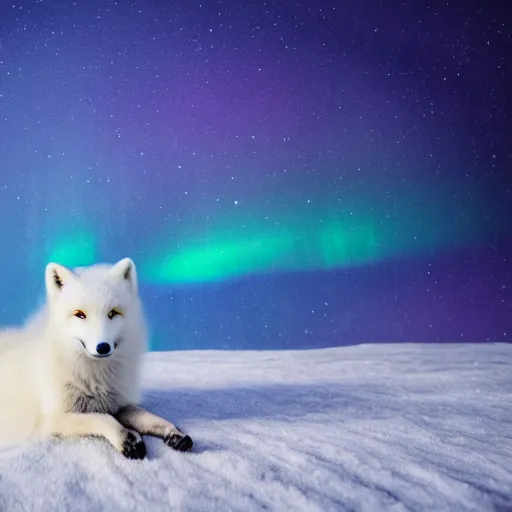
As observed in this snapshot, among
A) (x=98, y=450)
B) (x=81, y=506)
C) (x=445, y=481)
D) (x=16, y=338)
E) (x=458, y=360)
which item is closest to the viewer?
(x=81, y=506)

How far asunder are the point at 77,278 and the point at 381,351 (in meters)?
4.31

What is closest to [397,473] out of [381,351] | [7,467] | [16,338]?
[7,467]

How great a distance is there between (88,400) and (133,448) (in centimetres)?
49

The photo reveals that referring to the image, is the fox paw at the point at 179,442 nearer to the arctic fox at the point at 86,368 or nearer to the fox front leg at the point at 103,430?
the arctic fox at the point at 86,368

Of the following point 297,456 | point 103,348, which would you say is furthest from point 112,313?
point 297,456

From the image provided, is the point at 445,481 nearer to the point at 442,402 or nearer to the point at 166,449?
the point at 166,449

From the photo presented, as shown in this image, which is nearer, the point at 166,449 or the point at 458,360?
the point at 166,449

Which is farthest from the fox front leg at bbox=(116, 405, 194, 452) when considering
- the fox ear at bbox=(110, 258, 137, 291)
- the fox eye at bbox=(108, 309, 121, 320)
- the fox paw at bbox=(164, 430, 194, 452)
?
the fox ear at bbox=(110, 258, 137, 291)

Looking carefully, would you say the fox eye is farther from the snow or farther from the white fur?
the snow

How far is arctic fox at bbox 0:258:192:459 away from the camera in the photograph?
208cm

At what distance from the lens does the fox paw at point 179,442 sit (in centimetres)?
197

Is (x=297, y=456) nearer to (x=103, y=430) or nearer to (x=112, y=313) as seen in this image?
(x=103, y=430)

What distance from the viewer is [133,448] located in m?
1.88

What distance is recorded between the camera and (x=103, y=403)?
2268mm
